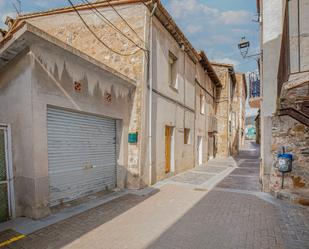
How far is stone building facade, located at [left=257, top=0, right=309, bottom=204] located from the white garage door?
5.02 m

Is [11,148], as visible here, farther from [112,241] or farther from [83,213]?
[112,241]

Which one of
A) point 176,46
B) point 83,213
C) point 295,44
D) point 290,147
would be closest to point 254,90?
point 176,46

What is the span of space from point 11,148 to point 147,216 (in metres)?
3.27

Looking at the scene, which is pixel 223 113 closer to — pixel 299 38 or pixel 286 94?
pixel 286 94

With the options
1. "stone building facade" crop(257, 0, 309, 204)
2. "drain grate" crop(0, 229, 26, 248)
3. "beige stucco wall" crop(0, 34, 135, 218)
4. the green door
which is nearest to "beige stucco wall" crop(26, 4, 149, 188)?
"beige stucco wall" crop(0, 34, 135, 218)

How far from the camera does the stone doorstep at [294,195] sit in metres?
5.67

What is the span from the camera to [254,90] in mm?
11609

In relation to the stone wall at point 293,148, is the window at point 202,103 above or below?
above

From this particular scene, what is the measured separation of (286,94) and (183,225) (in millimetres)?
4698

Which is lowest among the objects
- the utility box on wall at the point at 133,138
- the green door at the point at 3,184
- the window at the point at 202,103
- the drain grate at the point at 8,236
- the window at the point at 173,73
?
the drain grate at the point at 8,236

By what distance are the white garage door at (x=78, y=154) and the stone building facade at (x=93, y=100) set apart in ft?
0.09

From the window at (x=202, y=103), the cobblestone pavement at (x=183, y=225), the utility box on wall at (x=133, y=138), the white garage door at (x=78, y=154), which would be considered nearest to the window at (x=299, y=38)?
the cobblestone pavement at (x=183, y=225)

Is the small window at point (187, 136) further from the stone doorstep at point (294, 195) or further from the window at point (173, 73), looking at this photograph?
the stone doorstep at point (294, 195)

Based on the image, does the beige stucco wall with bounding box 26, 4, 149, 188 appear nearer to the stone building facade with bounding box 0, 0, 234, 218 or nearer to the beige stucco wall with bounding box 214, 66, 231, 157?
the stone building facade with bounding box 0, 0, 234, 218
